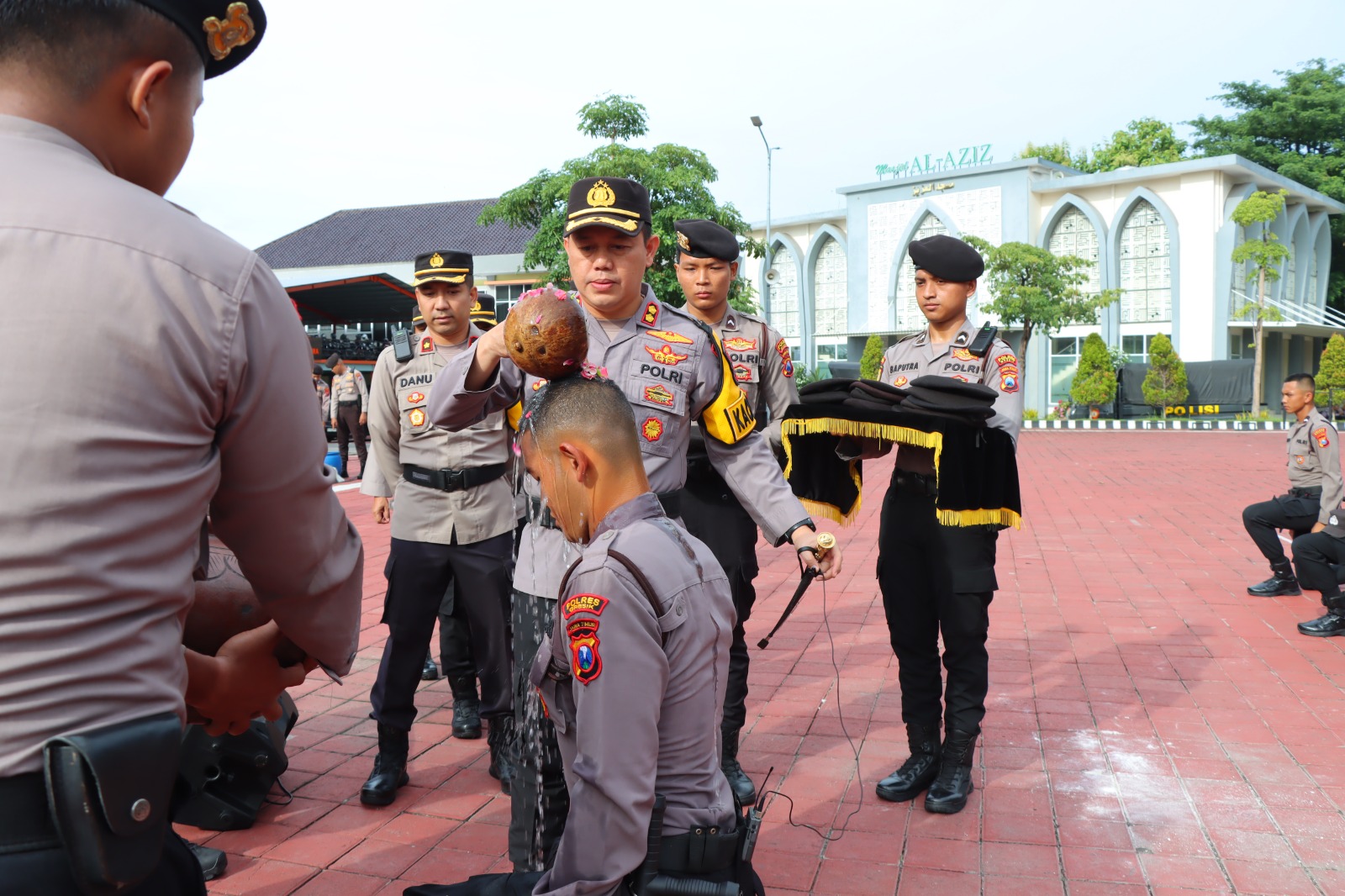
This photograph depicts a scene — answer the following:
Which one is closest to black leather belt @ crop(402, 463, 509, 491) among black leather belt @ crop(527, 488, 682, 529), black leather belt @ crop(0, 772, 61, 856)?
black leather belt @ crop(527, 488, 682, 529)

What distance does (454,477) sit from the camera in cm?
430

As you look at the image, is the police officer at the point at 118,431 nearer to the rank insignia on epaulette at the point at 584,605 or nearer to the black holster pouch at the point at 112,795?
the black holster pouch at the point at 112,795

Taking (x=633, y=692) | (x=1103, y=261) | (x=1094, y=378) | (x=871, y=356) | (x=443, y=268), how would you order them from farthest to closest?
(x=1103, y=261)
(x=871, y=356)
(x=1094, y=378)
(x=443, y=268)
(x=633, y=692)

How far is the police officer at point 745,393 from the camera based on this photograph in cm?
425

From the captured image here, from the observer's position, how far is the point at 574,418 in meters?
2.10

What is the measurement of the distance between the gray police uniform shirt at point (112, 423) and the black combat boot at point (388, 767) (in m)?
2.93

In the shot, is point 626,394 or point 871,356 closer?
point 626,394

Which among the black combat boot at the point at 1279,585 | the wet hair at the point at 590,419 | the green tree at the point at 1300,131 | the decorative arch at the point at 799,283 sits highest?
the green tree at the point at 1300,131

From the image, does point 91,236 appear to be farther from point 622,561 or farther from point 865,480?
point 865,480

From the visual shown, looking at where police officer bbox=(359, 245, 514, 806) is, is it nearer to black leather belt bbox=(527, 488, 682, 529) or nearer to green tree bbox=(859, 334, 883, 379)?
black leather belt bbox=(527, 488, 682, 529)

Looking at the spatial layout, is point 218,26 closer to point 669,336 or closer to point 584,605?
point 584,605

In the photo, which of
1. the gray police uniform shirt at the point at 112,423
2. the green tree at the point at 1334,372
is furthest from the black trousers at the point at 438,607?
the green tree at the point at 1334,372


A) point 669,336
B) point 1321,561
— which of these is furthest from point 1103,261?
point 669,336

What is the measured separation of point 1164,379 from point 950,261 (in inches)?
1239
